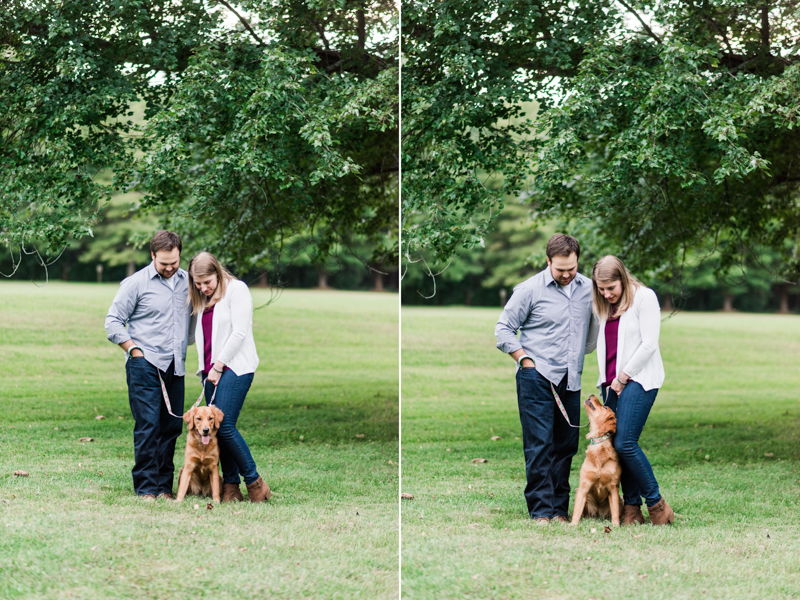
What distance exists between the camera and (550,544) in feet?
16.4

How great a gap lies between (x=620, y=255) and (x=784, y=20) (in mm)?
3137

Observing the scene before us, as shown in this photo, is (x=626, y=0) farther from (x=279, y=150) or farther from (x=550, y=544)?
(x=550, y=544)

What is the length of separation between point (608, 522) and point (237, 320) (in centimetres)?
289

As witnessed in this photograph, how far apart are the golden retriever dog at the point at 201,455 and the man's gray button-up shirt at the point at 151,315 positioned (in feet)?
1.74

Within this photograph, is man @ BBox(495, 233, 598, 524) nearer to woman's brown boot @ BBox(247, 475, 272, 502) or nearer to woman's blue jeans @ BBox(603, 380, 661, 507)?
woman's blue jeans @ BBox(603, 380, 661, 507)

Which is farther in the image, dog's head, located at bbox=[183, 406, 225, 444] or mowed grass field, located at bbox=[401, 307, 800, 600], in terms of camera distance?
dog's head, located at bbox=[183, 406, 225, 444]

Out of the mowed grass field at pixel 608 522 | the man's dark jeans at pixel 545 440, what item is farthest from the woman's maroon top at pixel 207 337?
the man's dark jeans at pixel 545 440

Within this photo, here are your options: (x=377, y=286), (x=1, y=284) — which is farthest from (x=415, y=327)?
(x=1, y=284)

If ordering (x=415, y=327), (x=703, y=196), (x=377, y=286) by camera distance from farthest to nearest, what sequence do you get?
(x=377, y=286) → (x=415, y=327) → (x=703, y=196)

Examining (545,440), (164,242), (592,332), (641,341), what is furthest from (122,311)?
(641,341)

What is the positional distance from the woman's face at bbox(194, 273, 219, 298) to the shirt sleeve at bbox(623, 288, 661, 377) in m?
2.90

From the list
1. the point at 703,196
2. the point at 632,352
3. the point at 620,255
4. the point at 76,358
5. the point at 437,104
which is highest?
the point at 437,104

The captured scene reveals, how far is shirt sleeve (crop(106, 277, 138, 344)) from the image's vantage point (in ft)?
18.6

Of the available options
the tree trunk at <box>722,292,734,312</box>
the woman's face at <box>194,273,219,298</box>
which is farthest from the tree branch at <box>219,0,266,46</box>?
the tree trunk at <box>722,292,734,312</box>
